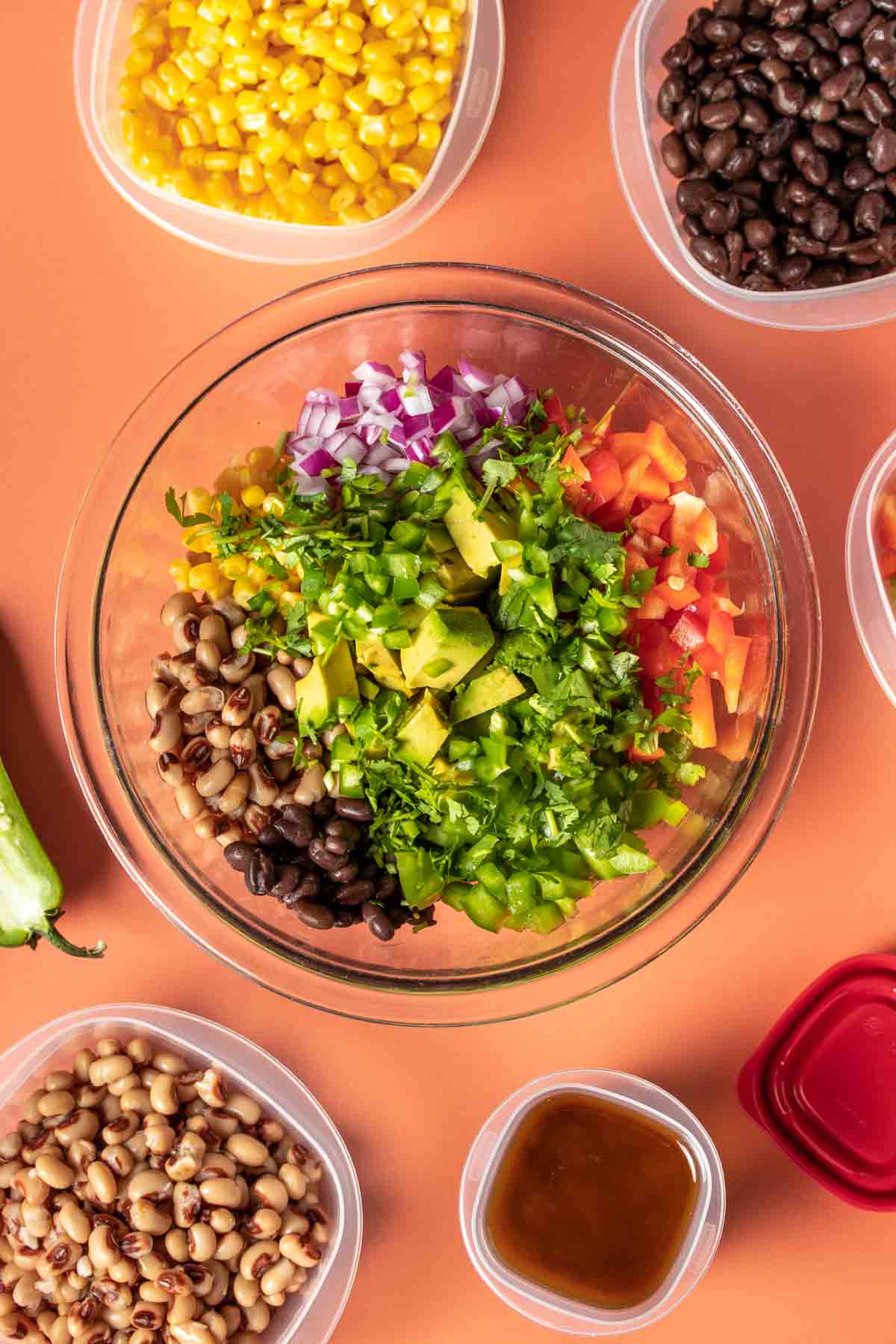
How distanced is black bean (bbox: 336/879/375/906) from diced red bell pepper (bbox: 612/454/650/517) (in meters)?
0.61

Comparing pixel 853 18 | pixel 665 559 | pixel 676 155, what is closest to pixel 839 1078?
pixel 665 559

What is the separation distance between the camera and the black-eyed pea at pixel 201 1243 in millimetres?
1542

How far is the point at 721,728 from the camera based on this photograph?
1.56 m

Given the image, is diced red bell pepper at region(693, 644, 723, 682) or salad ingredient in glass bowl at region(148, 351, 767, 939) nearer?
salad ingredient in glass bowl at region(148, 351, 767, 939)

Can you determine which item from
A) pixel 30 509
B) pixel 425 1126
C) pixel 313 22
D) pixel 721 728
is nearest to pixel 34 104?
pixel 313 22

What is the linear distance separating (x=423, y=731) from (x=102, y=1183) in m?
0.86

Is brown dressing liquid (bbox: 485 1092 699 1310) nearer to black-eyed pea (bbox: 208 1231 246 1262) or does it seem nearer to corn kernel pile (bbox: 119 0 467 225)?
black-eyed pea (bbox: 208 1231 246 1262)

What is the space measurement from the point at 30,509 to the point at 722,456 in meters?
1.12

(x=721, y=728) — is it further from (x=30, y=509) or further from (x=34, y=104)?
(x=34, y=104)

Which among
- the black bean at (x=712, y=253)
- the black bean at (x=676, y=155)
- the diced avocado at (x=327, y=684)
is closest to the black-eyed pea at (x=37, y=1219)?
the diced avocado at (x=327, y=684)

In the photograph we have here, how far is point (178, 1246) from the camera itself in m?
1.55

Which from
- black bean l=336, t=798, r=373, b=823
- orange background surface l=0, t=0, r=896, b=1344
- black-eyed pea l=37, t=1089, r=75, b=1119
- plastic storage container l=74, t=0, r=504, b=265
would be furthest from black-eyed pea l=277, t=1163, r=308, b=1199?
plastic storage container l=74, t=0, r=504, b=265

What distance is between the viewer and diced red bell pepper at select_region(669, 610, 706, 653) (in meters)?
1.44

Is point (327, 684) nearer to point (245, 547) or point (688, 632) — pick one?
point (245, 547)
